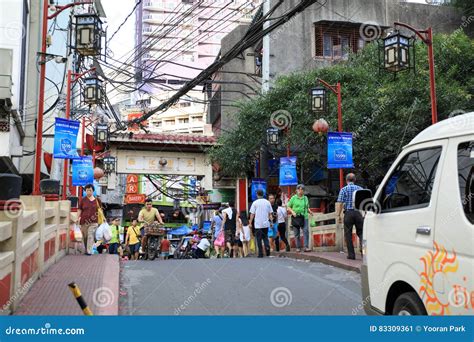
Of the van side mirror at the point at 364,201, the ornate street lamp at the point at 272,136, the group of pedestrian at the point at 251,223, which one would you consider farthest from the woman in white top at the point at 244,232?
A: the van side mirror at the point at 364,201

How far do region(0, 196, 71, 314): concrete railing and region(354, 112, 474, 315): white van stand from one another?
3.45 meters

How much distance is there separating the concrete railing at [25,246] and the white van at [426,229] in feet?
11.3

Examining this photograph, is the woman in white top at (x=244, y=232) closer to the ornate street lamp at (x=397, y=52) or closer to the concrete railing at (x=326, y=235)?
the concrete railing at (x=326, y=235)

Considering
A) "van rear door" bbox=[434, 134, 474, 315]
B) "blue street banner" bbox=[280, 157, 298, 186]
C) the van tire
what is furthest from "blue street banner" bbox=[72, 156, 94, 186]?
"van rear door" bbox=[434, 134, 474, 315]

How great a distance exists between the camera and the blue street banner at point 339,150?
1429 centimetres

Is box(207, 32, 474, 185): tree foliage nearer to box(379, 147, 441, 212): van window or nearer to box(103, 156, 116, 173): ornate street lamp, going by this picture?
box(103, 156, 116, 173): ornate street lamp

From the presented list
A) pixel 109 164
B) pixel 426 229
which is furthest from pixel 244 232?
pixel 426 229

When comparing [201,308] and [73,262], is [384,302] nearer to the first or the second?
[201,308]

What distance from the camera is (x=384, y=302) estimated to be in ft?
14.1

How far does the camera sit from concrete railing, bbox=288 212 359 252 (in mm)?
12953

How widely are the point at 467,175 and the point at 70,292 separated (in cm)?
532

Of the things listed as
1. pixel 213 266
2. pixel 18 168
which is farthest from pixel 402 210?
pixel 18 168

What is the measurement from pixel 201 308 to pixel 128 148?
61.6 feet

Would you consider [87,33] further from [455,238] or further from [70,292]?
[455,238]
